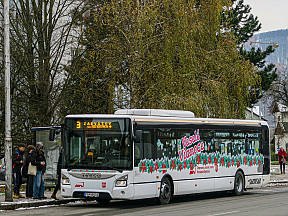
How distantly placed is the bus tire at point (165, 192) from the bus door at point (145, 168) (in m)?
0.46

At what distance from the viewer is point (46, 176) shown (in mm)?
21844

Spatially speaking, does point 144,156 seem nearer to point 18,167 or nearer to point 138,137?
point 138,137

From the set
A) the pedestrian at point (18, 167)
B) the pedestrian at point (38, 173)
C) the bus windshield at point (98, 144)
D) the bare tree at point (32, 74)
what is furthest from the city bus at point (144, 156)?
the bare tree at point (32, 74)

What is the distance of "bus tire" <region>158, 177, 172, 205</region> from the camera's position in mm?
17672

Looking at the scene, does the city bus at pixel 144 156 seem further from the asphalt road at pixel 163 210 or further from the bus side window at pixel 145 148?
the asphalt road at pixel 163 210

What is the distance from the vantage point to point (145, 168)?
1698cm

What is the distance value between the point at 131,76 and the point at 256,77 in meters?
6.27

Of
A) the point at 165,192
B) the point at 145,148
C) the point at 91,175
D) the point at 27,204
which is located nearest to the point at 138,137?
the point at 145,148

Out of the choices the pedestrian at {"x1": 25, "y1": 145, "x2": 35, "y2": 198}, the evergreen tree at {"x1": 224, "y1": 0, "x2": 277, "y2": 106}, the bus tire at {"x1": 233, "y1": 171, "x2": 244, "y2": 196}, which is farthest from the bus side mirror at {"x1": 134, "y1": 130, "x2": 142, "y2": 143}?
the evergreen tree at {"x1": 224, "y1": 0, "x2": 277, "y2": 106}

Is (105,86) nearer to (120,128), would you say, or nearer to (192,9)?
(192,9)

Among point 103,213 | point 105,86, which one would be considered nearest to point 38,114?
point 105,86

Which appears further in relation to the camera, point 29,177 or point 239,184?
point 239,184

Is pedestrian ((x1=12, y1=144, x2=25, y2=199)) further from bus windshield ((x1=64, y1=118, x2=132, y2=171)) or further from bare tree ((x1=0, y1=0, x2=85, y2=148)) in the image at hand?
bare tree ((x1=0, y1=0, x2=85, y2=148))

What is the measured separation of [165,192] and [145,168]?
136cm
